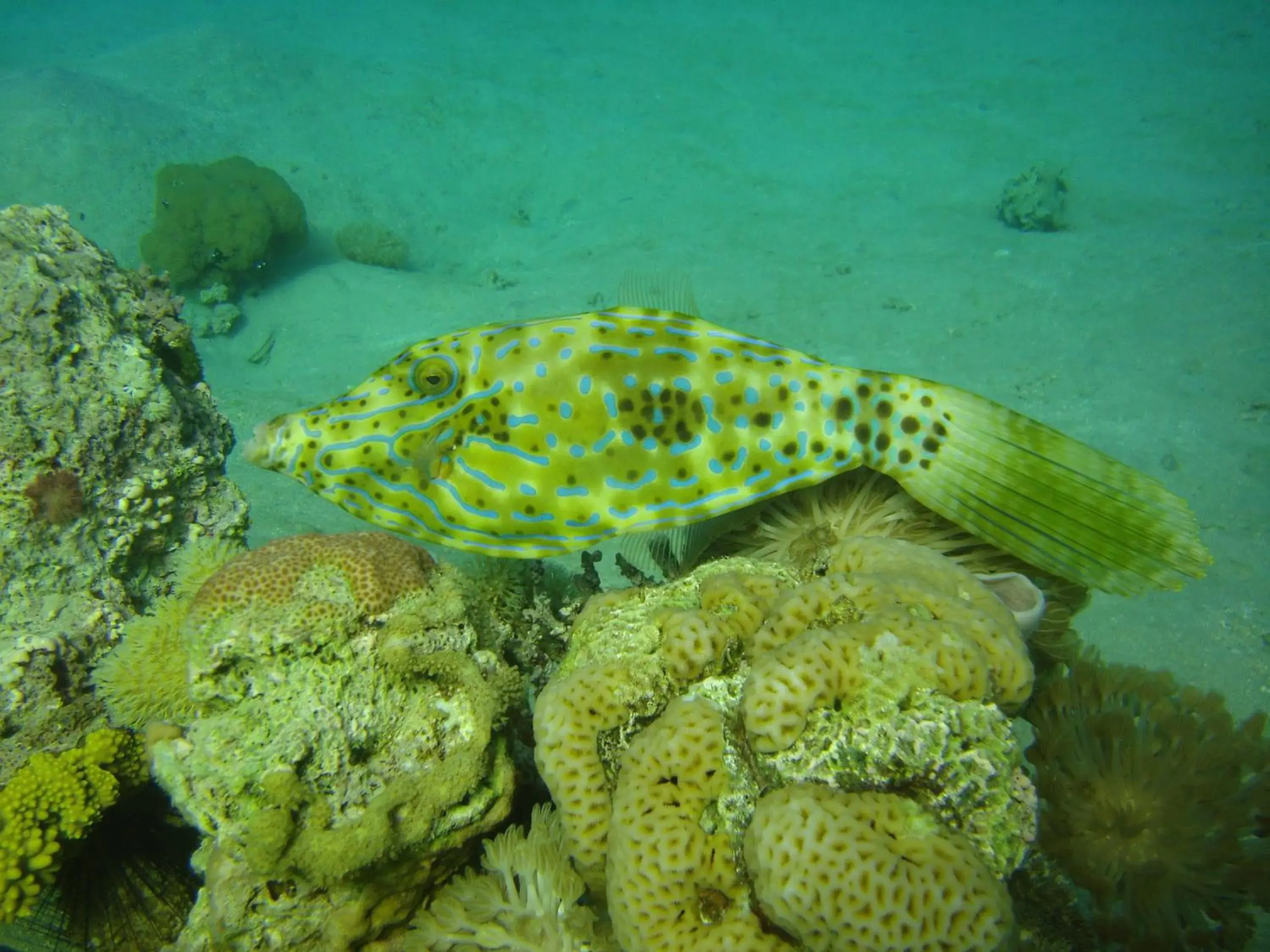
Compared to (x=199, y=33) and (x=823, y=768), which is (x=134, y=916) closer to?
(x=823, y=768)

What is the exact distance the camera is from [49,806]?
106 inches

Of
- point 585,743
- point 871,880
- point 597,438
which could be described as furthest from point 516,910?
point 597,438

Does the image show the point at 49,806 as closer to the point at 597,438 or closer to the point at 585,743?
the point at 585,743

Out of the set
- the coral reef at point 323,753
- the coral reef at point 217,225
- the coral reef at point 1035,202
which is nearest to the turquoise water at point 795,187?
the coral reef at point 1035,202

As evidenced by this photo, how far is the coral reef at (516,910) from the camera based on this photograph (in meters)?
2.50

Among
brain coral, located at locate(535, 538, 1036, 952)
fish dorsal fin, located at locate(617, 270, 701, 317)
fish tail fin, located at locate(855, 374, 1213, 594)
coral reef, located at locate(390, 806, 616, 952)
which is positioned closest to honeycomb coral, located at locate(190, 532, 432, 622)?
brain coral, located at locate(535, 538, 1036, 952)

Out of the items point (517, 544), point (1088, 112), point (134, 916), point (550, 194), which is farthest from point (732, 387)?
point (1088, 112)

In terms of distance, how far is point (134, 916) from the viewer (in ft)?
10.4

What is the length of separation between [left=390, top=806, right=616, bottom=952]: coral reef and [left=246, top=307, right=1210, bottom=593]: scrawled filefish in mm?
1177

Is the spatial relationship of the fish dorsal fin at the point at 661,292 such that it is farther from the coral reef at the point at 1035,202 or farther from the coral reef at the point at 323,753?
the coral reef at the point at 1035,202

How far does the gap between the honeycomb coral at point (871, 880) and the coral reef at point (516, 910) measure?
34.7 inches

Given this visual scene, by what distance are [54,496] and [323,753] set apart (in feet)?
8.69

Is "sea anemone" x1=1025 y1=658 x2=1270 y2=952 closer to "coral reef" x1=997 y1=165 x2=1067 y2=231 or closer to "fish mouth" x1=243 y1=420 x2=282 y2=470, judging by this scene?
"fish mouth" x1=243 y1=420 x2=282 y2=470

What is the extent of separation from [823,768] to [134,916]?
330 cm
